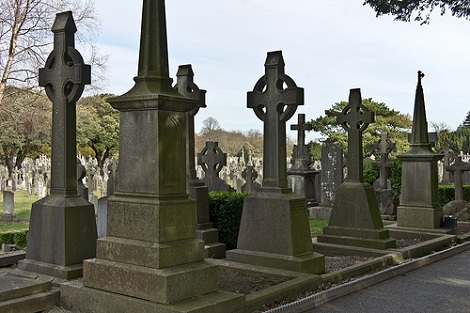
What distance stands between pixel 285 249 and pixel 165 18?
3.54m

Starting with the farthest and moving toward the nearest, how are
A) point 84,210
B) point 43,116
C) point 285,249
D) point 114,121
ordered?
point 114,121 < point 43,116 < point 285,249 < point 84,210

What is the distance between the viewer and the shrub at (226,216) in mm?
9727

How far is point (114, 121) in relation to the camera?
44.4 meters

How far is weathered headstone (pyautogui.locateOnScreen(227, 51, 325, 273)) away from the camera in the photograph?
702 centimetres

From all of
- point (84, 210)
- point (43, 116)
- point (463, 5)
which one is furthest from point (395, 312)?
point (43, 116)

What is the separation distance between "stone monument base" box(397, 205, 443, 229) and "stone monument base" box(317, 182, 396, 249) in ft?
7.38

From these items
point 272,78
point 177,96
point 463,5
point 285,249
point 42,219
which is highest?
point 463,5

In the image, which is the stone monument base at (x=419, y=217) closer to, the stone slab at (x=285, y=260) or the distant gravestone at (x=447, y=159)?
the stone slab at (x=285, y=260)

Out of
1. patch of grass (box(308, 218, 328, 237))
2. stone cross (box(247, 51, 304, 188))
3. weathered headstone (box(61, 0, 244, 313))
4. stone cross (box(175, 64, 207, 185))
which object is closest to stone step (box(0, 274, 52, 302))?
weathered headstone (box(61, 0, 244, 313))

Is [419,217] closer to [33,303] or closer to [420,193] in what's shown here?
[420,193]

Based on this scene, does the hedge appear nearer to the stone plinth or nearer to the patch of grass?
the patch of grass

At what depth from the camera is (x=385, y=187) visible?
1673 cm

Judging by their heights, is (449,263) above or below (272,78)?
below

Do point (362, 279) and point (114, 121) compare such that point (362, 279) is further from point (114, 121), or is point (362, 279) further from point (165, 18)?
point (114, 121)
